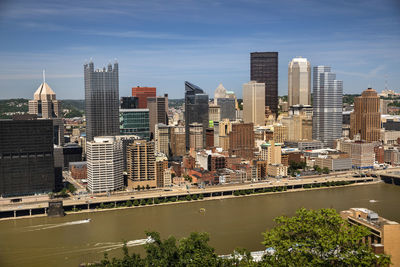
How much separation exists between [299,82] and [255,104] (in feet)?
27.3

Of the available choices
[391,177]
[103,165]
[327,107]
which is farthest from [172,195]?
[327,107]

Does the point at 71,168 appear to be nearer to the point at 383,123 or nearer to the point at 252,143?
the point at 252,143

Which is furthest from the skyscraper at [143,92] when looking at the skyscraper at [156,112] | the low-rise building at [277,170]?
the low-rise building at [277,170]

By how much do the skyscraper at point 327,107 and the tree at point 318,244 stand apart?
29.4 m

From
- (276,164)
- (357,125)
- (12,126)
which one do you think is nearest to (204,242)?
(12,126)

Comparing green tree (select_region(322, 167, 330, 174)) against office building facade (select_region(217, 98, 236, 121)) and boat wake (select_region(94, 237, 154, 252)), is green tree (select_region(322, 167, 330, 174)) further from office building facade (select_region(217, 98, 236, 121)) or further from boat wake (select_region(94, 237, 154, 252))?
office building facade (select_region(217, 98, 236, 121))

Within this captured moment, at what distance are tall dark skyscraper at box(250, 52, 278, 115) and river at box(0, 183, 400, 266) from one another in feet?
91.3

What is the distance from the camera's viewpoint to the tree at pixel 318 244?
20.0ft

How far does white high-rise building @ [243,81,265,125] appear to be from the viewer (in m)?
43.1

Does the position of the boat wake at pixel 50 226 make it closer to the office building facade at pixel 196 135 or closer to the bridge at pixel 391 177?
the bridge at pixel 391 177

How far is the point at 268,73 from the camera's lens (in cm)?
4825

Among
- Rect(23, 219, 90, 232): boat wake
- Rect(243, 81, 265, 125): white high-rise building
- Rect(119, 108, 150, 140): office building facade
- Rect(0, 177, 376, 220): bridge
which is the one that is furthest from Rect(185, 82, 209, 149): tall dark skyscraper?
Rect(23, 219, 90, 232): boat wake

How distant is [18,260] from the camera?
11492mm

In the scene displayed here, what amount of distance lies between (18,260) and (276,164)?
52.7 ft
